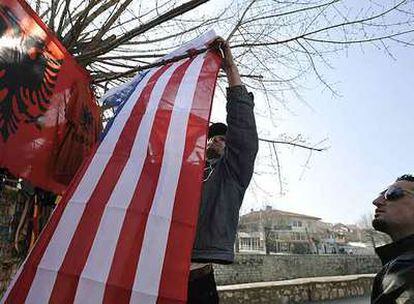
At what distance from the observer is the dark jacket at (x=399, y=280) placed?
1.40 meters

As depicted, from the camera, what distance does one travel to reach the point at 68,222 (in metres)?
1.44

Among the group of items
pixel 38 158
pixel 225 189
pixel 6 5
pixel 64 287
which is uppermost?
pixel 6 5

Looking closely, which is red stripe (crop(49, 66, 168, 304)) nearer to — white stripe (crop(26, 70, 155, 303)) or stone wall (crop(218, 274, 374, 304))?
white stripe (crop(26, 70, 155, 303))

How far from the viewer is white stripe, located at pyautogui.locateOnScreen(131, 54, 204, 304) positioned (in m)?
1.29

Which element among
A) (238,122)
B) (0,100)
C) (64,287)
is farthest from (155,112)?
(64,287)

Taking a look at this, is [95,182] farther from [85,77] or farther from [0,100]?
[85,77]

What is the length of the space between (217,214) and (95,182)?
1.97 feet

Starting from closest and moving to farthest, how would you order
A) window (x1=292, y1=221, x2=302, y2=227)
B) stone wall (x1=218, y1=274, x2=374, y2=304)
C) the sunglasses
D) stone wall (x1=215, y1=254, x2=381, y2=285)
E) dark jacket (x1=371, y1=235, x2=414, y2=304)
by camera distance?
dark jacket (x1=371, y1=235, x2=414, y2=304)
the sunglasses
stone wall (x1=218, y1=274, x2=374, y2=304)
stone wall (x1=215, y1=254, x2=381, y2=285)
window (x1=292, y1=221, x2=302, y2=227)

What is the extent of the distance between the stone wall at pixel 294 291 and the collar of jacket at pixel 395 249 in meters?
7.48

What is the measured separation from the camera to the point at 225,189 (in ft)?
6.01

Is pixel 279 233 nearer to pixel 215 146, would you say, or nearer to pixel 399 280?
pixel 215 146

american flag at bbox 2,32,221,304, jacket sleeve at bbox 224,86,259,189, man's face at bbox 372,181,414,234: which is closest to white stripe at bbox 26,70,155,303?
american flag at bbox 2,32,221,304

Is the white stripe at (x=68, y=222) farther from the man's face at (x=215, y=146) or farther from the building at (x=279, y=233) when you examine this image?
the building at (x=279, y=233)

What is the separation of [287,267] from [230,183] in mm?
18287
